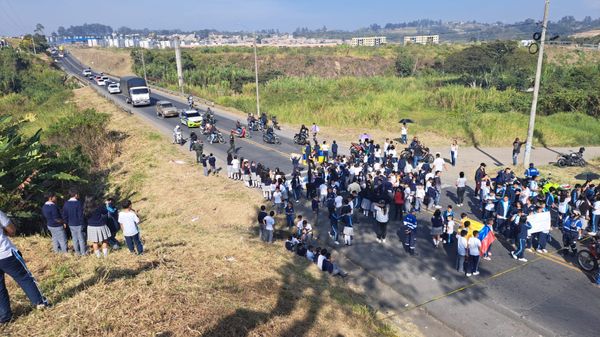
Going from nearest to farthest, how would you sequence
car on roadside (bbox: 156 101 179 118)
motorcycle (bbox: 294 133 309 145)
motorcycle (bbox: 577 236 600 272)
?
motorcycle (bbox: 577 236 600 272)
motorcycle (bbox: 294 133 309 145)
car on roadside (bbox: 156 101 179 118)

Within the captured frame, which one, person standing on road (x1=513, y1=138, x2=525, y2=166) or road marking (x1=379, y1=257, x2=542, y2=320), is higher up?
person standing on road (x1=513, y1=138, x2=525, y2=166)

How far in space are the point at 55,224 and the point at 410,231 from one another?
10261mm

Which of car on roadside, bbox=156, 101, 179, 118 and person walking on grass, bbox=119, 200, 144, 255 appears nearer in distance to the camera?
person walking on grass, bbox=119, 200, 144, 255

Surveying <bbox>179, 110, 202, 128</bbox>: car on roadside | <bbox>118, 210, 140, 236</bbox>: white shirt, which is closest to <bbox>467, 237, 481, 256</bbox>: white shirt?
<bbox>118, 210, 140, 236</bbox>: white shirt

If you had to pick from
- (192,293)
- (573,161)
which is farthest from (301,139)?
(192,293)

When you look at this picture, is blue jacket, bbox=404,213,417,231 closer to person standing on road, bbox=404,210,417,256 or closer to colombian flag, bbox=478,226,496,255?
person standing on road, bbox=404,210,417,256

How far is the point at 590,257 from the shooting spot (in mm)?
11852

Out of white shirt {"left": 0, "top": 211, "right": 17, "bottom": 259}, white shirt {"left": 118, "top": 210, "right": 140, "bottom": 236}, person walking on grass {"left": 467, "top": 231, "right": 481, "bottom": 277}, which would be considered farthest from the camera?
person walking on grass {"left": 467, "top": 231, "right": 481, "bottom": 277}

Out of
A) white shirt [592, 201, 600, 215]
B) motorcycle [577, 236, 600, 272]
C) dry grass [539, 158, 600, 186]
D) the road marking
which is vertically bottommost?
the road marking

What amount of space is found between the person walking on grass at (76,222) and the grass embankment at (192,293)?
0.48 meters

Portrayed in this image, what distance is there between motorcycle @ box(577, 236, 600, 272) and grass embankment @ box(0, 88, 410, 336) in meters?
5.97

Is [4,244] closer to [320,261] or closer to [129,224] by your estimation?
[129,224]

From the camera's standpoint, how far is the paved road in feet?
33.2

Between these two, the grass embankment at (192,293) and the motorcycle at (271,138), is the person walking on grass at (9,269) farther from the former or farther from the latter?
the motorcycle at (271,138)
